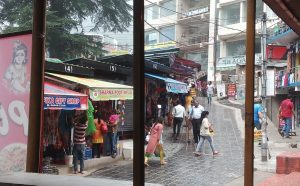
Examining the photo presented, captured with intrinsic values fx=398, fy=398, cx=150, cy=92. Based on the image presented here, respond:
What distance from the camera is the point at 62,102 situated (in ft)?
30.8

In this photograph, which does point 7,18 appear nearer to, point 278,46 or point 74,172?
point 74,172

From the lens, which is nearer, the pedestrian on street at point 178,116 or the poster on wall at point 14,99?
the poster on wall at point 14,99

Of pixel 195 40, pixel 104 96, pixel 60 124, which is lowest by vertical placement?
pixel 60 124

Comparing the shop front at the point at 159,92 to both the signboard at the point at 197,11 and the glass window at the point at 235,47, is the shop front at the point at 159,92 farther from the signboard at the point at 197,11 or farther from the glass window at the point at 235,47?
the signboard at the point at 197,11

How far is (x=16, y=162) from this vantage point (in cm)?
367

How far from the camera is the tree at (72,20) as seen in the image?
13891 millimetres

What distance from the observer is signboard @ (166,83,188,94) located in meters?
18.1

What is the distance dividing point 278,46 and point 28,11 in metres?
13.0

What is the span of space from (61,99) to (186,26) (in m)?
26.4

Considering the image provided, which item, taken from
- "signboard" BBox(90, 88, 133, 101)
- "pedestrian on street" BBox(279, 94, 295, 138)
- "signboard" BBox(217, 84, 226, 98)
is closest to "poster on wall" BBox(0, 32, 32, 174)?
"signboard" BBox(90, 88, 133, 101)

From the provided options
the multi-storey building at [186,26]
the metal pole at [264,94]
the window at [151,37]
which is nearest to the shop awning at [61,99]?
the metal pole at [264,94]

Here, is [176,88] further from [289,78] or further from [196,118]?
[289,78]

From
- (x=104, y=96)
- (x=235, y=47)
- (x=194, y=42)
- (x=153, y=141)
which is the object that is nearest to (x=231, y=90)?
(x=235, y=47)

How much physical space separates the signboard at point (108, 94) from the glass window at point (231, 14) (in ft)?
70.1
